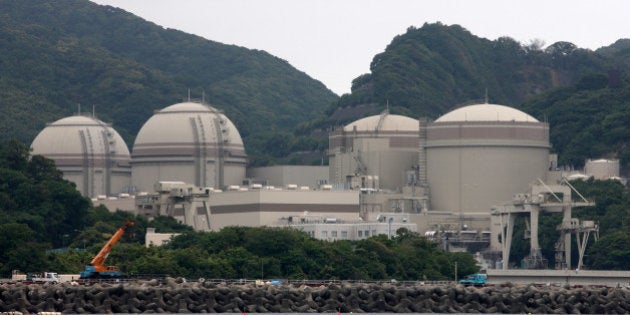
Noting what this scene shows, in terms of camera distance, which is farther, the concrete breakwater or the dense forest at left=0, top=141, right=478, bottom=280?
the dense forest at left=0, top=141, right=478, bottom=280

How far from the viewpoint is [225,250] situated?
631 feet

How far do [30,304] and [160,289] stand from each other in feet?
30.7

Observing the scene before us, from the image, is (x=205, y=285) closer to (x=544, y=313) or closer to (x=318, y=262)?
(x=544, y=313)

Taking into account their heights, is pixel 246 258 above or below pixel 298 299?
above

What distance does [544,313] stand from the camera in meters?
132

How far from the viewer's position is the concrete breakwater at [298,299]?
403ft

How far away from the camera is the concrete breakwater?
122750 mm

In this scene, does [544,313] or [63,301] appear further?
[544,313]

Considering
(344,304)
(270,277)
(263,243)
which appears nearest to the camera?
(344,304)

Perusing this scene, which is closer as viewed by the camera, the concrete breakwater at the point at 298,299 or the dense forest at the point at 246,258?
the concrete breakwater at the point at 298,299

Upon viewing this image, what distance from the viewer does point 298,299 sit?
12862 cm

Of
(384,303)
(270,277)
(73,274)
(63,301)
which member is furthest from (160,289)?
(270,277)

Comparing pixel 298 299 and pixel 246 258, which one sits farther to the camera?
pixel 246 258

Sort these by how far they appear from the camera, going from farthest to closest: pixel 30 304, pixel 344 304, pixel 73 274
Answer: pixel 73 274
pixel 344 304
pixel 30 304
